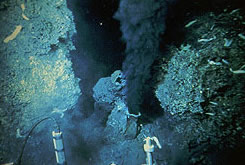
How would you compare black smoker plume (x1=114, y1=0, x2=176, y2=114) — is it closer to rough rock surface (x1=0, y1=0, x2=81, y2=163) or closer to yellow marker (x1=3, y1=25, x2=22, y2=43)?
rough rock surface (x1=0, y1=0, x2=81, y2=163)

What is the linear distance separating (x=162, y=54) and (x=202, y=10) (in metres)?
1.25

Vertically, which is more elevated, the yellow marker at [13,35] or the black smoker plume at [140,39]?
the yellow marker at [13,35]

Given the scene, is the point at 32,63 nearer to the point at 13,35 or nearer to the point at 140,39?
the point at 13,35

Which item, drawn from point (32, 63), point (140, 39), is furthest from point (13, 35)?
point (140, 39)

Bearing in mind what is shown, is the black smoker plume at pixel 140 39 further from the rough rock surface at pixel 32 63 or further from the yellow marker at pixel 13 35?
the yellow marker at pixel 13 35

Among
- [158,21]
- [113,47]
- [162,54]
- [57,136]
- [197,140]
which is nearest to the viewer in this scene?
[57,136]

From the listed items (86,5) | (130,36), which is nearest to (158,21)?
(130,36)

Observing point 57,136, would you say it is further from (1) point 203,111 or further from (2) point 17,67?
(1) point 203,111

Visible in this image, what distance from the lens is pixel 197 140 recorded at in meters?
3.09

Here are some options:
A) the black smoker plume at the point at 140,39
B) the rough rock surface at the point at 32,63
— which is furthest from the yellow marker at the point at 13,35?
the black smoker plume at the point at 140,39

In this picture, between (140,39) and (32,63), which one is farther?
(32,63)

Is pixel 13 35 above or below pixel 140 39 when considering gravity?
above

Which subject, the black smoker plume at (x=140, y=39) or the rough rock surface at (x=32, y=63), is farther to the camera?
the rough rock surface at (x=32, y=63)

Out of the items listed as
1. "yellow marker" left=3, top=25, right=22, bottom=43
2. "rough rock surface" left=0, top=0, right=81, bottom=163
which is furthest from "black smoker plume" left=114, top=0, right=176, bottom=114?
"yellow marker" left=3, top=25, right=22, bottom=43
